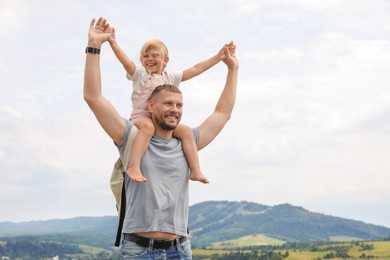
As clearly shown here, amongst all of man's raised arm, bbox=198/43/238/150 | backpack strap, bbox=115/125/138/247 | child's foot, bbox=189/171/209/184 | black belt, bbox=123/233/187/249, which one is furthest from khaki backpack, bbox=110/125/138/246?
man's raised arm, bbox=198/43/238/150

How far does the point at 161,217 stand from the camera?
4254 mm

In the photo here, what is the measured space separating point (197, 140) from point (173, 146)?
1.07 feet

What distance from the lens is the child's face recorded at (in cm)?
523

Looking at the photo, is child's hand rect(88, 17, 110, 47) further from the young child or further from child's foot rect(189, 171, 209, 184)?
child's foot rect(189, 171, 209, 184)

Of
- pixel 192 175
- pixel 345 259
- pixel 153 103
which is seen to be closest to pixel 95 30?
pixel 153 103

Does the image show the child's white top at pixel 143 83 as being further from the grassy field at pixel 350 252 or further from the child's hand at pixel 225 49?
the grassy field at pixel 350 252

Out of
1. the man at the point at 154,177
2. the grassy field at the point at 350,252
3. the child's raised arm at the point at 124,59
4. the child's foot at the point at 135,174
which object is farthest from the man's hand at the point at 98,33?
the grassy field at the point at 350,252

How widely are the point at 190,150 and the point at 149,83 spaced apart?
35.9 inches

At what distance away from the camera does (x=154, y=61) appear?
207 inches

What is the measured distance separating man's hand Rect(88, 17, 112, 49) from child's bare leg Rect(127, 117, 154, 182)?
70 centimetres

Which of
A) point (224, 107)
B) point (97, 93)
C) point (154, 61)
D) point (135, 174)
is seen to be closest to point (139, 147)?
point (135, 174)

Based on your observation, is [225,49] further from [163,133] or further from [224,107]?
[163,133]

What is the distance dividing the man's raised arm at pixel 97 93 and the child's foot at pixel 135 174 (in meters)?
0.34

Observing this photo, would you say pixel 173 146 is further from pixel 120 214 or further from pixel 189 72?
pixel 189 72
